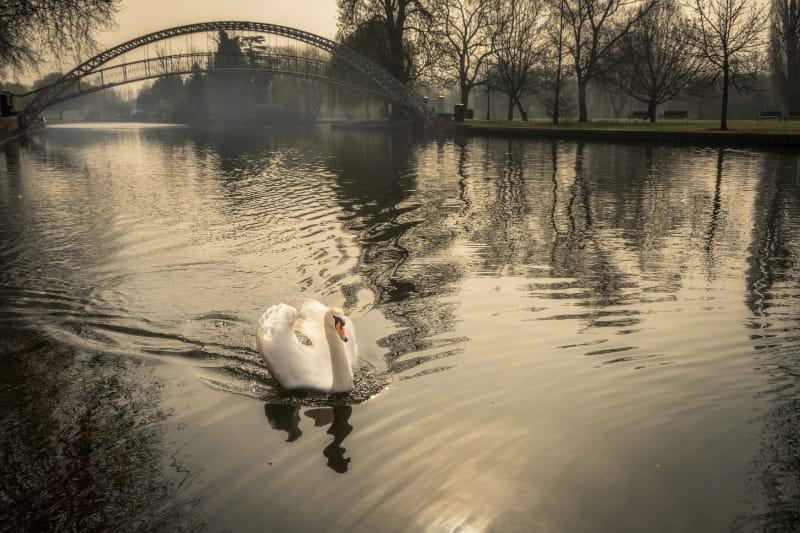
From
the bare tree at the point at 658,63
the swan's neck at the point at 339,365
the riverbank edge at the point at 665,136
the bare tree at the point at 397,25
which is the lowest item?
the swan's neck at the point at 339,365

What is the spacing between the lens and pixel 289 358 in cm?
546

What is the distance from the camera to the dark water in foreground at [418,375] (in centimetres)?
401

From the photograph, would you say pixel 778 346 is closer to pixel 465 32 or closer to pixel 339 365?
pixel 339 365

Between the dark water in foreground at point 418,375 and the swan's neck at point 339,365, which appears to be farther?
the swan's neck at point 339,365

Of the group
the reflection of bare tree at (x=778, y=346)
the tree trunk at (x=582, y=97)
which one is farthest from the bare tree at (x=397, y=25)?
the reflection of bare tree at (x=778, y=346)

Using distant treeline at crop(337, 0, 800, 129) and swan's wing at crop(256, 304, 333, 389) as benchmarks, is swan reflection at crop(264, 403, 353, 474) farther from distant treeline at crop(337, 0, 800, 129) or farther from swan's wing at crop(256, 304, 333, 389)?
distant treeline at crop(337, 0, 800, 129)

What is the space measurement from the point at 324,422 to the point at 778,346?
14.1ft

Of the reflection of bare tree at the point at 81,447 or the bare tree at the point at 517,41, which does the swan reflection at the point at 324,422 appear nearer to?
the reflection of bare tree at the point at 81,447

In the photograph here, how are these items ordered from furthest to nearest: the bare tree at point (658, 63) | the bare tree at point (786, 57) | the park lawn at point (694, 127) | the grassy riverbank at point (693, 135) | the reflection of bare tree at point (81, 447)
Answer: the bare tree at point (786, 57), the bare tree at point (658, 63), the park lawn at point (694, 127), the grassy riverbank at point (693, 135), the reflection of bare tree at point (81, 447)

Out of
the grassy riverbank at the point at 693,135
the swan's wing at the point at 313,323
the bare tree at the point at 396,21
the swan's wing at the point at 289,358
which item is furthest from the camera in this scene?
the bare tree at the point at 396,21

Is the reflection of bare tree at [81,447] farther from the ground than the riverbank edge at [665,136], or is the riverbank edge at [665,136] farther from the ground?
the riverbank edge at [665,136]

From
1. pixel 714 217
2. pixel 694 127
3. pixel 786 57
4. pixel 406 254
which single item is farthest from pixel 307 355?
pixel 786 57

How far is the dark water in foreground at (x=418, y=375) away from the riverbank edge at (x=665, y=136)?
643 inches

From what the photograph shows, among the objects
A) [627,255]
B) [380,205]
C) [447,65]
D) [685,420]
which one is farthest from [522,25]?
[685,420]
